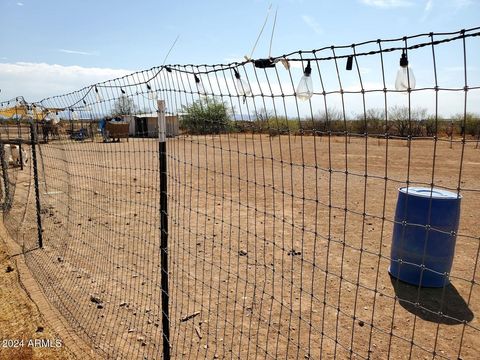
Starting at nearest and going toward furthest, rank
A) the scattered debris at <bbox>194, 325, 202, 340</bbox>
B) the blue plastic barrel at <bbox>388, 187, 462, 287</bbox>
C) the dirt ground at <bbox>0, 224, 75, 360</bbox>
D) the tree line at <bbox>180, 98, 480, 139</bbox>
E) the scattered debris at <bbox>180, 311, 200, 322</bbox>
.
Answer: the tree line at <bbox>180, 98, 480, 139</bbox> → the dirt ground at <bbox>0, 224, 75, 360</bbox> → the scattered debris at <bbox>194, 325, 202, 340</bbox> → the scattered debris at <bbox>180, 311, 200, 322</bbox> → the blue plastic barrel at <bbox>388, 187, 462, 287</bbox>

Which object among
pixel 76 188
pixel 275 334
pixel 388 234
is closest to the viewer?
pixel 275 334

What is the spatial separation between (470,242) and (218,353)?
457 centimetres

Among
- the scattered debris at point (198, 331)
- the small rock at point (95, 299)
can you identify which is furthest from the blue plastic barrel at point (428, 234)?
the small rock at point (95, 299)

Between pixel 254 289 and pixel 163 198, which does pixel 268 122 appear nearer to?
pixel 163 198

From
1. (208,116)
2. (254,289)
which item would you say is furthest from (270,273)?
(208,116)

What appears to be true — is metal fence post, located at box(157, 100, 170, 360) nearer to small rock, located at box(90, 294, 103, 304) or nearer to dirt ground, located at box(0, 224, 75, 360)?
dirt ground, located at box(0, 224, 75, 360)

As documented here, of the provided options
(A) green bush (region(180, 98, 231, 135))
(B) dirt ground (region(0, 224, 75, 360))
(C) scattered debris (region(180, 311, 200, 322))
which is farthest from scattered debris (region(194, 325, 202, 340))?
(A) green bush (region(180, 98, 231, 135))

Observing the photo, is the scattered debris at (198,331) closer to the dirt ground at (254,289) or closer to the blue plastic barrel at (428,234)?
the dirt ground at (254,289)

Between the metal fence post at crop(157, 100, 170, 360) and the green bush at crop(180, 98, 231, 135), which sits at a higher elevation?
the green bush at crop(180, 98, 231, 135)

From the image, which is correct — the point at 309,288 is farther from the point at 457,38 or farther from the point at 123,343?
the point at 457,38

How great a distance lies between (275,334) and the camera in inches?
135

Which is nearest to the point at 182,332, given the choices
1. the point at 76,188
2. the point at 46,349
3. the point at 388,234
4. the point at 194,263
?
the point at 46,349

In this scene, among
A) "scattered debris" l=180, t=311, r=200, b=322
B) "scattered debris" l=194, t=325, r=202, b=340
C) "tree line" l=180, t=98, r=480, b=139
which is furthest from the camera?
"scattered debris" l=180, t=311, r=200, b=322

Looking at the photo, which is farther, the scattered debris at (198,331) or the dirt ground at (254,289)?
the scattered debris at (198,331)
